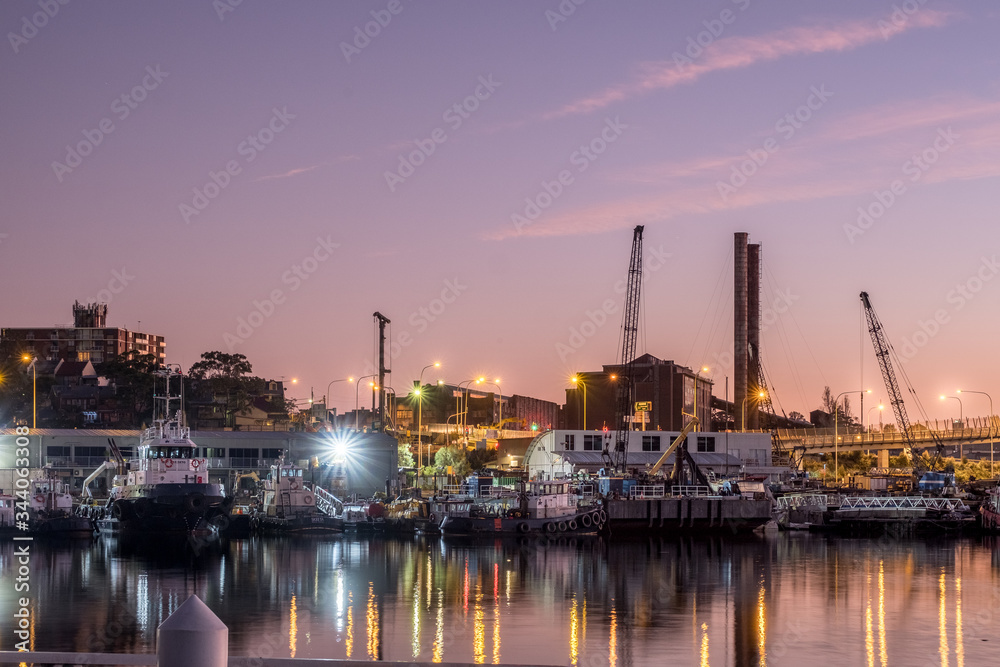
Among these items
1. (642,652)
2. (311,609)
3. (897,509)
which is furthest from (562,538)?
(642,652)

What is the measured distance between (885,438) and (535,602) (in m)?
137

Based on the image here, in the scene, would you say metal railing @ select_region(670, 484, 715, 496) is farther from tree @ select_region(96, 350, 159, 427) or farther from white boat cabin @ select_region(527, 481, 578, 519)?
tree @ select_region(96, 350, 159, 427)

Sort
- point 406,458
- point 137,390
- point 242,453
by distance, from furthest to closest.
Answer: point 137,390 < point 406,458 < point 242,453

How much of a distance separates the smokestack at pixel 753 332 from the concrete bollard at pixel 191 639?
16240 centimetres

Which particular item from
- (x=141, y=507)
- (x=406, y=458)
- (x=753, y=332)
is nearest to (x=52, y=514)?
(x=141, y=507)

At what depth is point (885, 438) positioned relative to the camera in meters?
170

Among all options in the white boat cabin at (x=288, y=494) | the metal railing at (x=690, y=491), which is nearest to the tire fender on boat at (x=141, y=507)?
the white boat cabin at (x=288, y=494)

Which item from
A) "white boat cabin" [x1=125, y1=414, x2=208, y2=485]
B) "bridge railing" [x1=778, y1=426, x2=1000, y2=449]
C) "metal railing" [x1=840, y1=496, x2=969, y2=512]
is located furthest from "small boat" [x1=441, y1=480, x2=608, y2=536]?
"bridge railing" [x1=778, y1=426, x2=1000, y2=449]

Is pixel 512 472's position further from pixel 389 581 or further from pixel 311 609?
pixel 311 609

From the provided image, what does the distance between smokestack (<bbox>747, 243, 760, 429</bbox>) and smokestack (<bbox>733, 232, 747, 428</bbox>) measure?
3.88ft

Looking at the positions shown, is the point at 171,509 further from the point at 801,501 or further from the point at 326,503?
the point at 801,501

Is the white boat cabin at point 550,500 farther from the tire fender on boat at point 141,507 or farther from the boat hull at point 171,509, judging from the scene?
the tire fender on boat at point 141,507

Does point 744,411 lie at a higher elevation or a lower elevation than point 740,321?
lower

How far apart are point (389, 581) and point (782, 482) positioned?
90.4 meters
